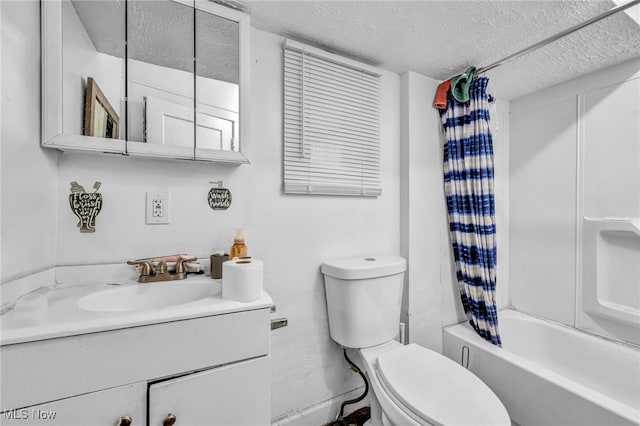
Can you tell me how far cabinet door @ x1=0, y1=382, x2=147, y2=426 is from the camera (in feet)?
1.92

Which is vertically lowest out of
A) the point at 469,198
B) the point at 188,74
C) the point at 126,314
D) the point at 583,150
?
the point at 126,314

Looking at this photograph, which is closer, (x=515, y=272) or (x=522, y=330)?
(x=522, y=330)

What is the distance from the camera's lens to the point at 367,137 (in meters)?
1.55

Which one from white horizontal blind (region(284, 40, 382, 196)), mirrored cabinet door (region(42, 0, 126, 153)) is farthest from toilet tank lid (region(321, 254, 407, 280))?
mirrored cabinet door (region(42, 0, 126, 153))

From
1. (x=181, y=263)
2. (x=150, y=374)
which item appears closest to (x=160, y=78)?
(x=181, y=263)

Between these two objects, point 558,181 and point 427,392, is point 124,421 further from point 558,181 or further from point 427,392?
point 558,181

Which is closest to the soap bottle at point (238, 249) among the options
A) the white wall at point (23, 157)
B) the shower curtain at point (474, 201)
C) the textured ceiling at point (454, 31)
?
the white wall at point (23, 157)

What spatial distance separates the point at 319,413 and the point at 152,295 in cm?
105

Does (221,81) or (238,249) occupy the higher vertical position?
(221,81)

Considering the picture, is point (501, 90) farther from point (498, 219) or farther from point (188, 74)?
point (188, 74)

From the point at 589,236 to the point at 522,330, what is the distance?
0.73m

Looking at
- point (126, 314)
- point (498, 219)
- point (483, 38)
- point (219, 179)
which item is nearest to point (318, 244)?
point (219, 179)

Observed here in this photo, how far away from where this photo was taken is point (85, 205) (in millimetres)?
968

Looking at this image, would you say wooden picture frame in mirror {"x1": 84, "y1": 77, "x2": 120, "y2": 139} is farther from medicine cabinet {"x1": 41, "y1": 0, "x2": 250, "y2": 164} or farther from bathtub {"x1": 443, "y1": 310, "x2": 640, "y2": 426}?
bathtub {"x1": 443, "y1": 310, "x2": 640, "y2": 426}
